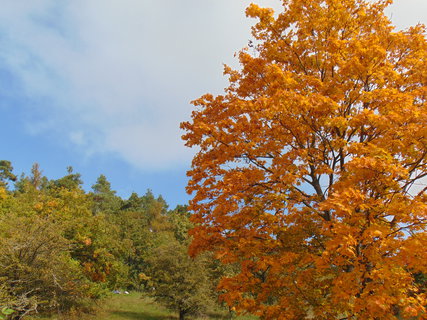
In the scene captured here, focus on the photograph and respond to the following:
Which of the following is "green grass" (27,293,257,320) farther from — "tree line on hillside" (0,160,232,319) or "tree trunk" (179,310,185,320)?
"tree trunk" (179,310,185,320)

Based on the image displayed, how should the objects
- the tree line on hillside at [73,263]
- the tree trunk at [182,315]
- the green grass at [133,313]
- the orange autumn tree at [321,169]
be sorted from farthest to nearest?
the tree trunk at [182,315] → the green grass at [133,313] → the tree line on hillside at [73,263] → the orange autumn tree at [321,169]

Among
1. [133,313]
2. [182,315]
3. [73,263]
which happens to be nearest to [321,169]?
[73,263]

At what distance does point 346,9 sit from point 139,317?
27481mm

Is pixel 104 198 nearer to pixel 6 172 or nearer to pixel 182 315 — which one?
pixel 6 172

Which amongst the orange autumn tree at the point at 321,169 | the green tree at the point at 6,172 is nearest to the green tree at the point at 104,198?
the green tree at the point at 6,172

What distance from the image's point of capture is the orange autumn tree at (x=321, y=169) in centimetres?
563

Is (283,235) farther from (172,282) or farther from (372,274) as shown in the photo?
(172,282)

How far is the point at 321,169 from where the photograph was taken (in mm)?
7652

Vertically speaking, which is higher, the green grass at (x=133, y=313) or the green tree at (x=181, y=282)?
the green tree at (x=181, y=282)

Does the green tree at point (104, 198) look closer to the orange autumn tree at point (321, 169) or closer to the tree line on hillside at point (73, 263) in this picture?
A: the tree line on hillside at point (73, 263)

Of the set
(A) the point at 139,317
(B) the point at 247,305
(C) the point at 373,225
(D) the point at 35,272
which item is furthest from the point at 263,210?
(A) the point at 139,317

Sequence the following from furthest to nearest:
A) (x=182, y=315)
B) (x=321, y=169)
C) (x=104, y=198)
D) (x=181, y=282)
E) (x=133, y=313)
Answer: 1. (x=104, y=198)
2. (x=133, y=313)
3. (x=182, y=315)
4. (x=181, y=282)
5. (x=321, y=169)

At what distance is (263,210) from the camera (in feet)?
25.8

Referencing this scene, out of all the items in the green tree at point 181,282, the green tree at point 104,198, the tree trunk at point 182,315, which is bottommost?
the tree trunk at point 182,315
